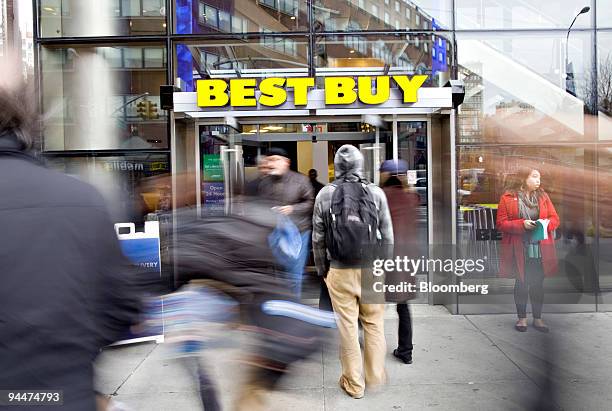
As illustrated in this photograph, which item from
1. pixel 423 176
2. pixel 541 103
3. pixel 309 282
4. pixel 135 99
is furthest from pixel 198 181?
pixel 541 103

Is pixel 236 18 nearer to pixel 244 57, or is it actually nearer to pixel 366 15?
pixel 244 57

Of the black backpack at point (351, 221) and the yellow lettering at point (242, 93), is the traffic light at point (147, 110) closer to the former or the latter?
the yellow lettering at point (242, 93)

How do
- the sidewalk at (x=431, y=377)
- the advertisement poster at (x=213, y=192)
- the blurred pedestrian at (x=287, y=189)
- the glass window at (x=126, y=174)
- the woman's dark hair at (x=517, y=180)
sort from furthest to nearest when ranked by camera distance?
the advertisement poster at (x=213, y=192) < the glass window at (x=126, y=174) < the blurred pedestrian at (x=287, y=189) < the woman's dark hair at (x=517, y=180) < the sidewalk at (x=431, y=377)

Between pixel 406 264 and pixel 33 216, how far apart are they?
14.0ft

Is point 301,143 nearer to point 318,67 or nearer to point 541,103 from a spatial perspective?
point 318,67

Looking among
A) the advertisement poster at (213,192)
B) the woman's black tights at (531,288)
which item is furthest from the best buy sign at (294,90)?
the woman's black tights at (531,288)

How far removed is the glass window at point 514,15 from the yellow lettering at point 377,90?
1.26 meters

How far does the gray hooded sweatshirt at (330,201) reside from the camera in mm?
4633

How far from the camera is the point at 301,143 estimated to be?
321 inches

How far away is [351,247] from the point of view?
4582 millimetres

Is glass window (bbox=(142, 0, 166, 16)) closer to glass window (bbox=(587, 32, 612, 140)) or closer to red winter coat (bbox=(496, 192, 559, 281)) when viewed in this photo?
red winter coat (bbox=(496, 192, 559, 281))

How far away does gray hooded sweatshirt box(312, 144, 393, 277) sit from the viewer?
182 inches

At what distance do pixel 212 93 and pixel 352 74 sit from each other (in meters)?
1.77

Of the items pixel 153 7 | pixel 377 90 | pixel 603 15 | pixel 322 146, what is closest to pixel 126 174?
pixel 153 7
